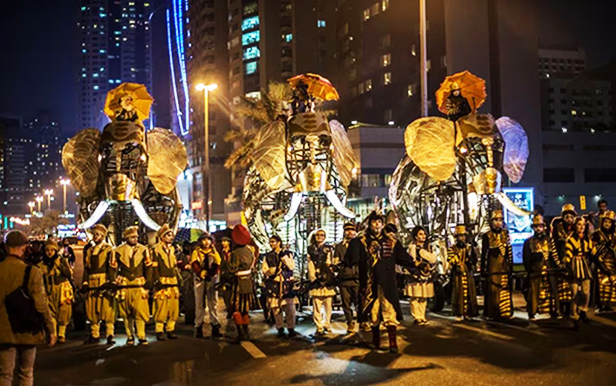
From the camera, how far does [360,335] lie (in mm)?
11875

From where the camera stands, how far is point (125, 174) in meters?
15.2

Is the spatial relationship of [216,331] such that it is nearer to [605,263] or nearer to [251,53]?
[605,263]

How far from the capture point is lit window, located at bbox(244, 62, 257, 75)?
85750 millimetres

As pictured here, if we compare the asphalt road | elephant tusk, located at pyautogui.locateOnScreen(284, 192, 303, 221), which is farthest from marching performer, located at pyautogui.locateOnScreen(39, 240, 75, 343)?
elephant tusk, located at pyautogui.locateOnScreen(284, 192, 303, 221)

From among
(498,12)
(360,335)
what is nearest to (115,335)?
(360,335)

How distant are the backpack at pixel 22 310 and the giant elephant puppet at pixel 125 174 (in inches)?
333

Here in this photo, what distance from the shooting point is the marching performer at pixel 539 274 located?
12867 mm

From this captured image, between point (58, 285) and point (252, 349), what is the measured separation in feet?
12.5

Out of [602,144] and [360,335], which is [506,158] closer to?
[360,335]

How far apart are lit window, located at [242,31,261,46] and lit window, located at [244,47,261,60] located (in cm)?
78

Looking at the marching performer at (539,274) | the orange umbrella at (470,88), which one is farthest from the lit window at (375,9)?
the marching performer at (539,274)

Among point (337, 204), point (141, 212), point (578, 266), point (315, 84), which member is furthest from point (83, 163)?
point (578, 266)

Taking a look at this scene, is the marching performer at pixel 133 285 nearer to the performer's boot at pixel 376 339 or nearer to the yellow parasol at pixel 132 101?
the performer's boot at pixel 376 339

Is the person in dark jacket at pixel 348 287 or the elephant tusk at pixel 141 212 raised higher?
the elephant tusk at pixel 141 212
